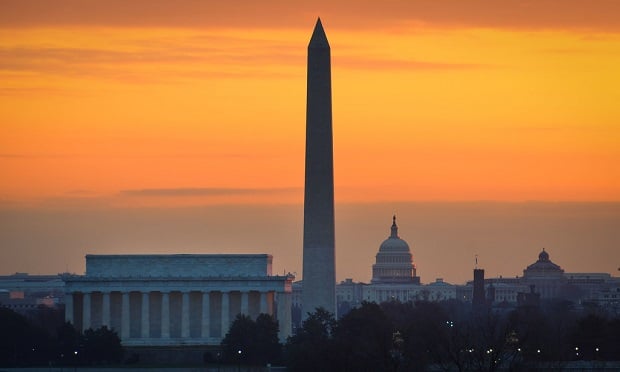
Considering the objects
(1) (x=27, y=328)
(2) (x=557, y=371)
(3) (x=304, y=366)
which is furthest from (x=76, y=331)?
(2) (x=557, y=371)

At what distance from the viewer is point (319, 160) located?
152 meters

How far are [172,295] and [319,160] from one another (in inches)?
1067

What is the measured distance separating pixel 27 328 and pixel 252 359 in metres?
17.9

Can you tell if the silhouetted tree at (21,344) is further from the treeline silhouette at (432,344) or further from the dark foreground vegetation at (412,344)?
the treeline silhouette at (432,344)

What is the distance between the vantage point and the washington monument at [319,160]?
152m

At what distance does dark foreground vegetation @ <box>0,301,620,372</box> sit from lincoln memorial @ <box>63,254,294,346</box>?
13.6 feet

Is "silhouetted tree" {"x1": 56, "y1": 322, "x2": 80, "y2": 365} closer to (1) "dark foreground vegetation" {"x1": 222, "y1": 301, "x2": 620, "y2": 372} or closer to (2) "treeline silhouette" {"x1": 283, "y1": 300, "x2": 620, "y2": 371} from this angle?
(1) "dark foreground vegetation" {"x1": 222, "y1": 301, "x2": 620, "y2": 372}

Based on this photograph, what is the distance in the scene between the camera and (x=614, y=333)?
501ft

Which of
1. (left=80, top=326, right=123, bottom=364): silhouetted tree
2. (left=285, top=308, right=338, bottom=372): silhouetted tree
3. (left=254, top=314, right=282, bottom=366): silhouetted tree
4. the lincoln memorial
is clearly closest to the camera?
(left=285, top=308, right=338, bottom=372): silhouetted tree

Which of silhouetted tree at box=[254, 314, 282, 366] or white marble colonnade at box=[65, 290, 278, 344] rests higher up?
white marble colonnade at box=[65, 290, 278, 344]

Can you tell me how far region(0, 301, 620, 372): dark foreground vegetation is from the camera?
125m

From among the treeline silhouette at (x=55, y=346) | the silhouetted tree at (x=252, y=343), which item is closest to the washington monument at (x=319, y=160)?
the silhouetted tree at (x=252, y=343)

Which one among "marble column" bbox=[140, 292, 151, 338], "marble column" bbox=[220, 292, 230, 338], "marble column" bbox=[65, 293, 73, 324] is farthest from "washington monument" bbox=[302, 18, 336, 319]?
"marble column" bbox=[65, 293, 73, 324]

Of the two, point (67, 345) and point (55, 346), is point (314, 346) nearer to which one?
point (67, 345)
